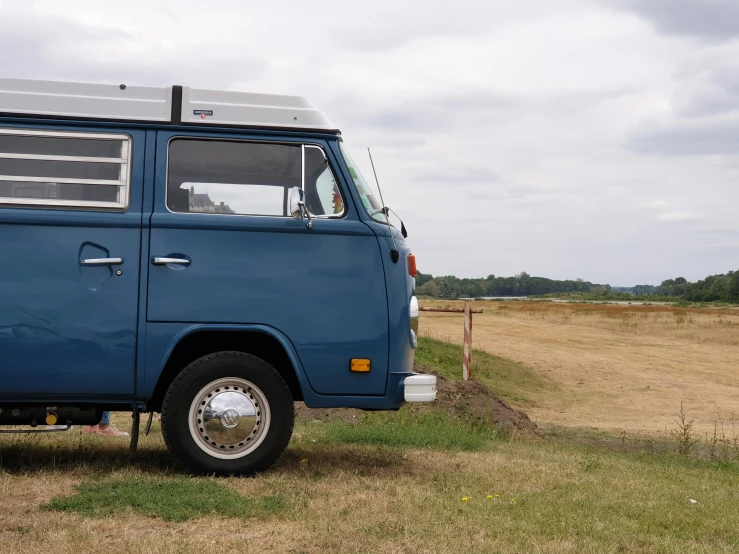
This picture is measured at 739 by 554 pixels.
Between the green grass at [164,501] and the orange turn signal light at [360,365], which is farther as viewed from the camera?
the orange turn signal light at [360,365]

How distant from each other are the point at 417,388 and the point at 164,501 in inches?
80.2

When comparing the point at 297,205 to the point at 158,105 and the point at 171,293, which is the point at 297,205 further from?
the point at 158,105

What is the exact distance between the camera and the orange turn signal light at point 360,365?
6980mm

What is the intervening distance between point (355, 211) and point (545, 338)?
1092 inches

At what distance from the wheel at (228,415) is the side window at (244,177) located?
3.65 feet

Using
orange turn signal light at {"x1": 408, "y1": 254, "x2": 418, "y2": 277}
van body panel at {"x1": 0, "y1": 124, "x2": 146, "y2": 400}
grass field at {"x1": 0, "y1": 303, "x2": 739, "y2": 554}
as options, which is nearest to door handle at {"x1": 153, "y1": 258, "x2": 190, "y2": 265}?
van body panel at {"x1": 0, "y1": 124, "x2": 146, "y2": 400}

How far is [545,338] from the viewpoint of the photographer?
33969 millimetres

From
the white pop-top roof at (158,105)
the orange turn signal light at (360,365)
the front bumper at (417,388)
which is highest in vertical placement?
the white pop-top roof at (158,105)

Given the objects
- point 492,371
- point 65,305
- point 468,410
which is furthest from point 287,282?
point 492,371

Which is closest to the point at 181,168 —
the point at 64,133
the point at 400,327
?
the point at 64,133

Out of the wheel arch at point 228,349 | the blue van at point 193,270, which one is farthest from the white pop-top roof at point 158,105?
→ the wheel arch at point 228,349

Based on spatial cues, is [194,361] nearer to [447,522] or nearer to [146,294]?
[146,294]

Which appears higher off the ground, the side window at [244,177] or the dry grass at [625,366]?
the side window at [244,177]

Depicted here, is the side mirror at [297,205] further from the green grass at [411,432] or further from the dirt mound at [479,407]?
the dirt mound at [479,407]
